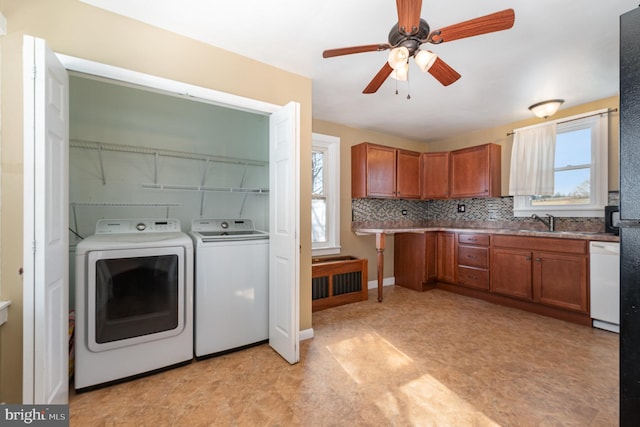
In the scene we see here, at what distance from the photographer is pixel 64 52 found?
1.70 m

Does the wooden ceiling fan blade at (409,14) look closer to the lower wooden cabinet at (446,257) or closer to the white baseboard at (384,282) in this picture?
the lower wooden cabinet at (446,257)

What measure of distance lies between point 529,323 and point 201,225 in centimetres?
358

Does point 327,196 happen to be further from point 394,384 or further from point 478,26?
point 478,26

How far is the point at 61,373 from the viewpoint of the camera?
164 cm

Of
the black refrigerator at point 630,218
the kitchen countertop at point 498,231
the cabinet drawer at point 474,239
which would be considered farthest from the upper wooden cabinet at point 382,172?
the black refrigerator at point 630,218

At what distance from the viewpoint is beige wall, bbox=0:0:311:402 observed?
157 centimetres

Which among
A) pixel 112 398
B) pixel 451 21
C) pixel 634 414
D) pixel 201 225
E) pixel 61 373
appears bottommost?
pixel 112 398

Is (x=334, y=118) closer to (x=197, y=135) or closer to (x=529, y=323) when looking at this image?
(x=197, y=135)

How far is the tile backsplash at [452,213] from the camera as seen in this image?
3.79 m

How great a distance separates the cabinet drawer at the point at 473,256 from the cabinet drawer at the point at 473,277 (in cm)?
8

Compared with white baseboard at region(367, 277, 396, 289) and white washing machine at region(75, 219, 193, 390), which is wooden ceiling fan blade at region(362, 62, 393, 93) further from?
white baseboard at region(367, 277, 396, 289)

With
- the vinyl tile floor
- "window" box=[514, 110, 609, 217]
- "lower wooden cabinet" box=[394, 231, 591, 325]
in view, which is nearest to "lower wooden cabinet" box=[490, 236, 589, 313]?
"lower wooden cabinet" box=[394, 231, 591, 325]

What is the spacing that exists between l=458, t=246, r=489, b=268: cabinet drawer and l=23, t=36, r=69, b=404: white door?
422 centimetres

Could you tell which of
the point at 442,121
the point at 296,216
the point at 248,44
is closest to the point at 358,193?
the point at 442,121
